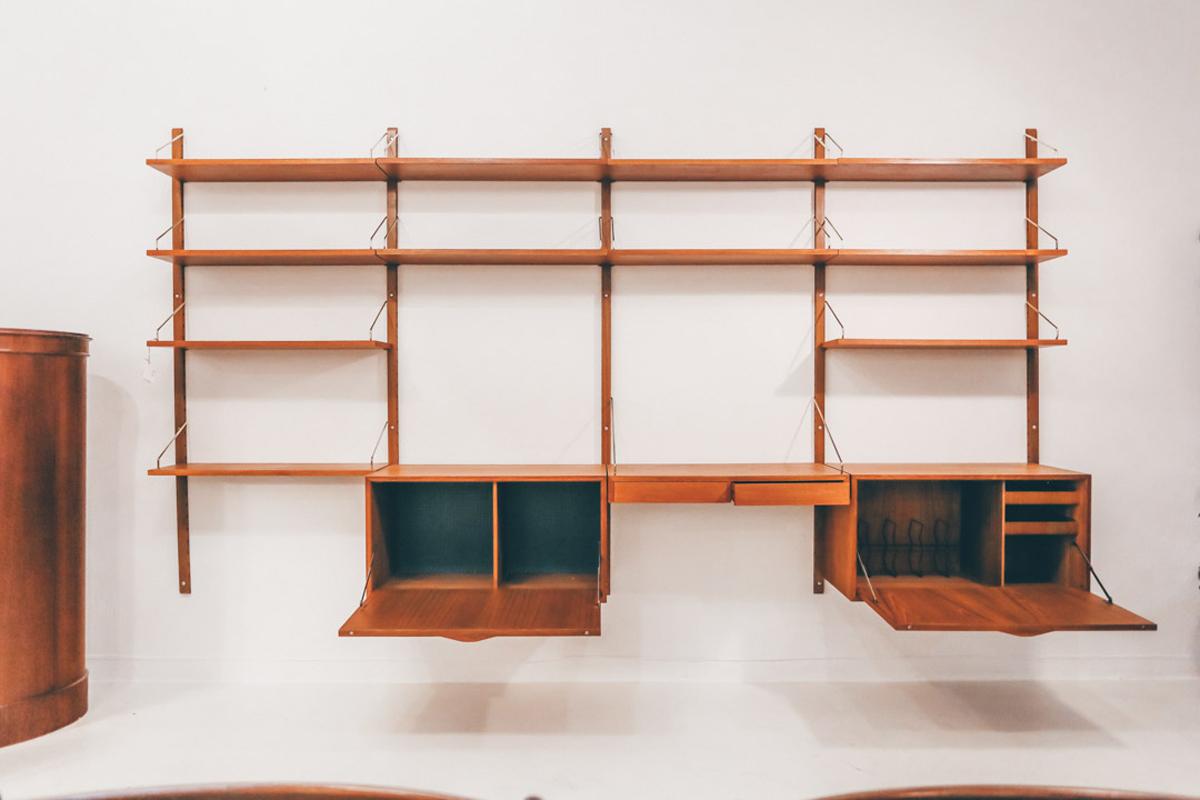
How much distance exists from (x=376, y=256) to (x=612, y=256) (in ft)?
3.06

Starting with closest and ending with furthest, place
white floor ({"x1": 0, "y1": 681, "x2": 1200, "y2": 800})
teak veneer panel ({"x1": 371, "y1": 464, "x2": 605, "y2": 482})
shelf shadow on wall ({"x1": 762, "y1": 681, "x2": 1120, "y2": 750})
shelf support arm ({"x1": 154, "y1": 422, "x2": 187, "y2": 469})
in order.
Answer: white floor ({"x1": 0, "y1": 681, "x2": 1200, "y2": 800}), shelf shadow on wall ({"x1": 762, "y1": 681, "x2": 1120, "y2": 750}), teak veneer panel ({"x1": 371, "y1": 464, "x2": 605, "y2": 482}), shelf support arm ({"x1": 154, "y1": 422, "x2": 187, "y2": 469})

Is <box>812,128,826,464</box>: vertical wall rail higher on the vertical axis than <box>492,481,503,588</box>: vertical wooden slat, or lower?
higher

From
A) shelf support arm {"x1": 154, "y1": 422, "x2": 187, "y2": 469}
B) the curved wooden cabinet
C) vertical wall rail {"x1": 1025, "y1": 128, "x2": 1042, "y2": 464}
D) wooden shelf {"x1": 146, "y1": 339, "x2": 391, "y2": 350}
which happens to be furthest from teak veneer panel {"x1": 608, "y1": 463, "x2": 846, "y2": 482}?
the curved wooden cabinet

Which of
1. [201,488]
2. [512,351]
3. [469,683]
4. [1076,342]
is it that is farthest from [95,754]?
[1076,342]

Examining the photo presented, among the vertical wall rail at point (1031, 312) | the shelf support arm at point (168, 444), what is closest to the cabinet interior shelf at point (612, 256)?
the vertical wall rail at point (1031, 312)

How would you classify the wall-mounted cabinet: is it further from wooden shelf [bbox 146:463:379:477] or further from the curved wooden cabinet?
the curved wooden cabinet

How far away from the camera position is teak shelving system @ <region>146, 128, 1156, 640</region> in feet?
8.39

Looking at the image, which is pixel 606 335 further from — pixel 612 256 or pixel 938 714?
pixel 938 714

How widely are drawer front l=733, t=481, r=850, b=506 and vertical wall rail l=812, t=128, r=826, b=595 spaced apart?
41cm

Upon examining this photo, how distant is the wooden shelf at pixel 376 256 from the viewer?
2693 mm

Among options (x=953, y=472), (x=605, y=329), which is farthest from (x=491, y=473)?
(x=953, y=472)

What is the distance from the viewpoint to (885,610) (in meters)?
2.41

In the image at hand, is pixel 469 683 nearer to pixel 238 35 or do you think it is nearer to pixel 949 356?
pixel 949 356

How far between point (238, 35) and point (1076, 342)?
12.5ft
